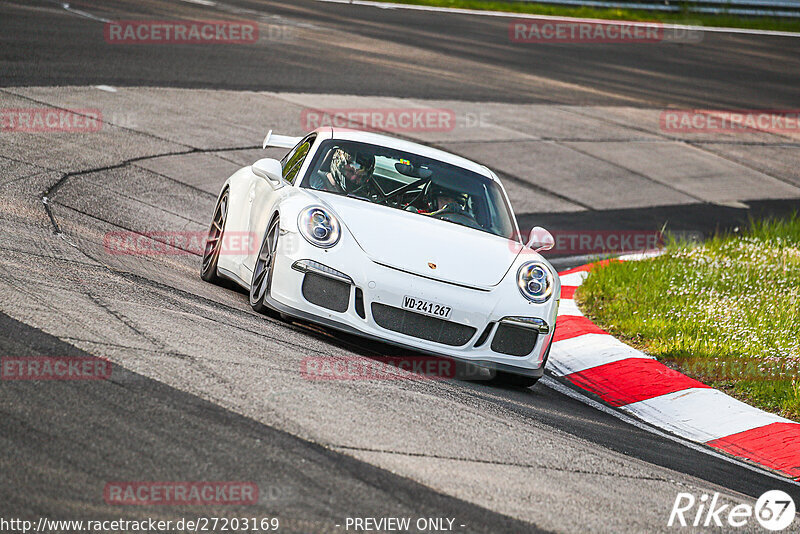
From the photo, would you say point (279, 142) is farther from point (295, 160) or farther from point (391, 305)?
point (391, 305)

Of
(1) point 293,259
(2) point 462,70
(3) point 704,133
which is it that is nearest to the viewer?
(1) point 293,259

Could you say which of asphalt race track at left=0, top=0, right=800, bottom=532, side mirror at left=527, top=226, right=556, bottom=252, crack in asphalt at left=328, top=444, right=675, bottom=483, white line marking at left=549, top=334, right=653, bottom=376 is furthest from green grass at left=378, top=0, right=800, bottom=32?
crack in asphalt at left=328, top=444, right=675, bottom=483

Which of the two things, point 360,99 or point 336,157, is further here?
point 360,99

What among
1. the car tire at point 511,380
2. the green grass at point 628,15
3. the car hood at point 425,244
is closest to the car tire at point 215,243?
the car hood at point 425,244

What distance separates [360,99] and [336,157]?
346 inches

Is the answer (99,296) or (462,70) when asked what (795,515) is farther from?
(462,70)

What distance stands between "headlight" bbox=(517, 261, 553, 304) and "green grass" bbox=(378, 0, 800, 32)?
952 inches

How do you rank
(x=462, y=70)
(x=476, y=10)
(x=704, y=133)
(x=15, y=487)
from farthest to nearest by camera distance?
(x=476, y=10) < (x=462, y=70) < (x=704, y=133) < (x=15, y=487)

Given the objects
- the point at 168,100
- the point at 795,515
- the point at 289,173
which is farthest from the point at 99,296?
the point at 168,100

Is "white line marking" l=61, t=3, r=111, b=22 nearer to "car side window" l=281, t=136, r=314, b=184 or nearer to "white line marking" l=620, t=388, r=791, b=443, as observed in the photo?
"car side window" l=281, t=136, r=314, b=184

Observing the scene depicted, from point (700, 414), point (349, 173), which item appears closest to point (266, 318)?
point (349, 173)

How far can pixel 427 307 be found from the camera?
5.86 m

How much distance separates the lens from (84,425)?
12.2 ft

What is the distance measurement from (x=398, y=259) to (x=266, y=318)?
939mm
